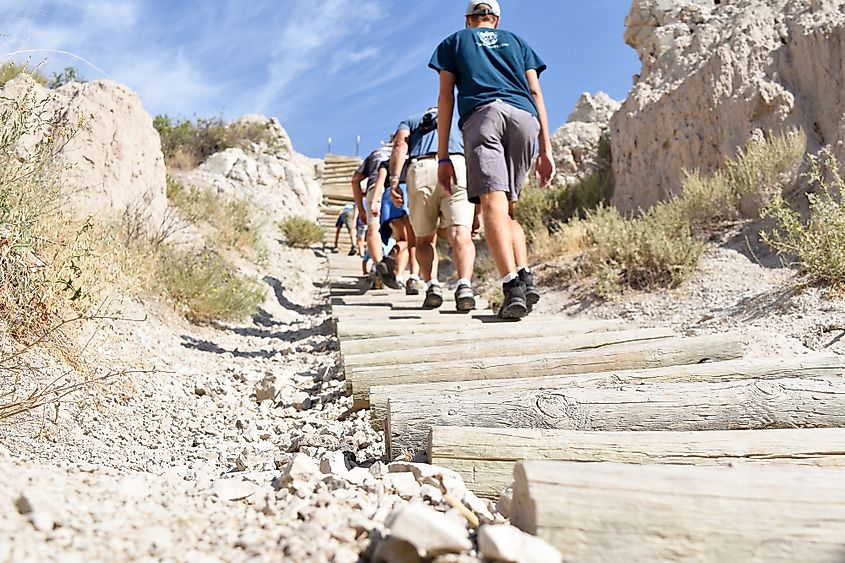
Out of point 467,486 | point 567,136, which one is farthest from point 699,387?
point 567,136

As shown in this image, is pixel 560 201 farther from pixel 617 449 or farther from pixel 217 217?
pixel 617 449

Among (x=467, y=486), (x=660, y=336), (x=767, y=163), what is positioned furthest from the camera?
(x=767, y=163)

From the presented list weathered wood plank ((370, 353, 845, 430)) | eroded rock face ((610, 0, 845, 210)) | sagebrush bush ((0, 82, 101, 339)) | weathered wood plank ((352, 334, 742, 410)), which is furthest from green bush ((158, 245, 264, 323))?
eroded rock face ((610, 0, 845, 210))

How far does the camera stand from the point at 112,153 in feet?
19.7

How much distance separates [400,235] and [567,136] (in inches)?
257

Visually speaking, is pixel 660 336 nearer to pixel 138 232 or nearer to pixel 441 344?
pixel 441 344

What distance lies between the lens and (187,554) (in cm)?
108

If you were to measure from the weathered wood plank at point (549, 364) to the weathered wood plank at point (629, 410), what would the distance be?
31.5 inches

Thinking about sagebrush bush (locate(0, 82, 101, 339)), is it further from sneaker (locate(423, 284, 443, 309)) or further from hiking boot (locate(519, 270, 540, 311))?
hiking boot (locate(519, 270, 540, 311))

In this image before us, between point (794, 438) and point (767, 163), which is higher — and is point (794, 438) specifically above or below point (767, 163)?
below

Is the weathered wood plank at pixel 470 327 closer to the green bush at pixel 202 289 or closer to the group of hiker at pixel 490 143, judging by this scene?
the group of hiker at pixel 490 143

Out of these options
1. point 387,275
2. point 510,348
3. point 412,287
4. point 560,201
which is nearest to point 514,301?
point 510,348

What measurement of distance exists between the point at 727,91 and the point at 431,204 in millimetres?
4786

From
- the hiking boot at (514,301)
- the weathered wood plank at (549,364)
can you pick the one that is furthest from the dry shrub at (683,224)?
the weathered wood plank at (549,364)
